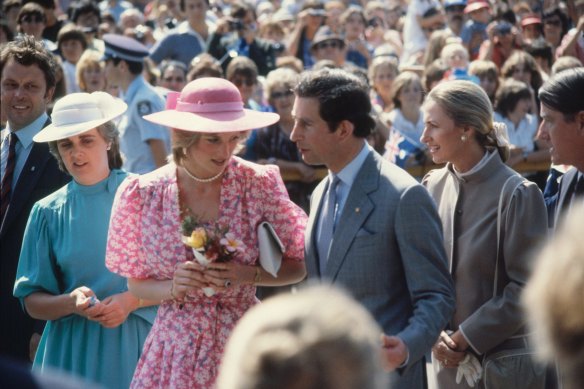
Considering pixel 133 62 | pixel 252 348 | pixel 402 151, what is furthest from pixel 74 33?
pixel 252 348

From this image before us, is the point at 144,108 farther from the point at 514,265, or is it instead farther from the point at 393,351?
the point at 393,351

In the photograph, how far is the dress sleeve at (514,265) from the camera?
178 inches

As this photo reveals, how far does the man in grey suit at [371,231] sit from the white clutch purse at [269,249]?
188mm

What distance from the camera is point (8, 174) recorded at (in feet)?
20.1

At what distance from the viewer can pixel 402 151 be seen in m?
8.95

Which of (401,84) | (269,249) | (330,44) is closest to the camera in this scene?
(269,249)

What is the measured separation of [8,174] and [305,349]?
14.8ft

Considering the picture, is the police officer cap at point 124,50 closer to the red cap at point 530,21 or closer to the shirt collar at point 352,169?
the shirt collar at point 352,169

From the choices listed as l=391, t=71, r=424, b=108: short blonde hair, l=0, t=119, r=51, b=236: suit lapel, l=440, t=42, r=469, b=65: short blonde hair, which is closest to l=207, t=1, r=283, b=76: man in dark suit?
l=440, t=42, r=469, b=65: short blonde hair

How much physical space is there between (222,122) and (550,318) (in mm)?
2792

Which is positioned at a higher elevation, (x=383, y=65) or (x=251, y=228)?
(x=251, y=228)

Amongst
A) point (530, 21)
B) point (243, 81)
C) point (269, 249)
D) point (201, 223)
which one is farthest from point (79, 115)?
point (530, 21)

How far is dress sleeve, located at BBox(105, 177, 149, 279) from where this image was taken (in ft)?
15.1

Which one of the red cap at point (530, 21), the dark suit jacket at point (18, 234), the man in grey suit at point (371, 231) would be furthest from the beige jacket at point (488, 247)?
the red cap at point (530, 21)
